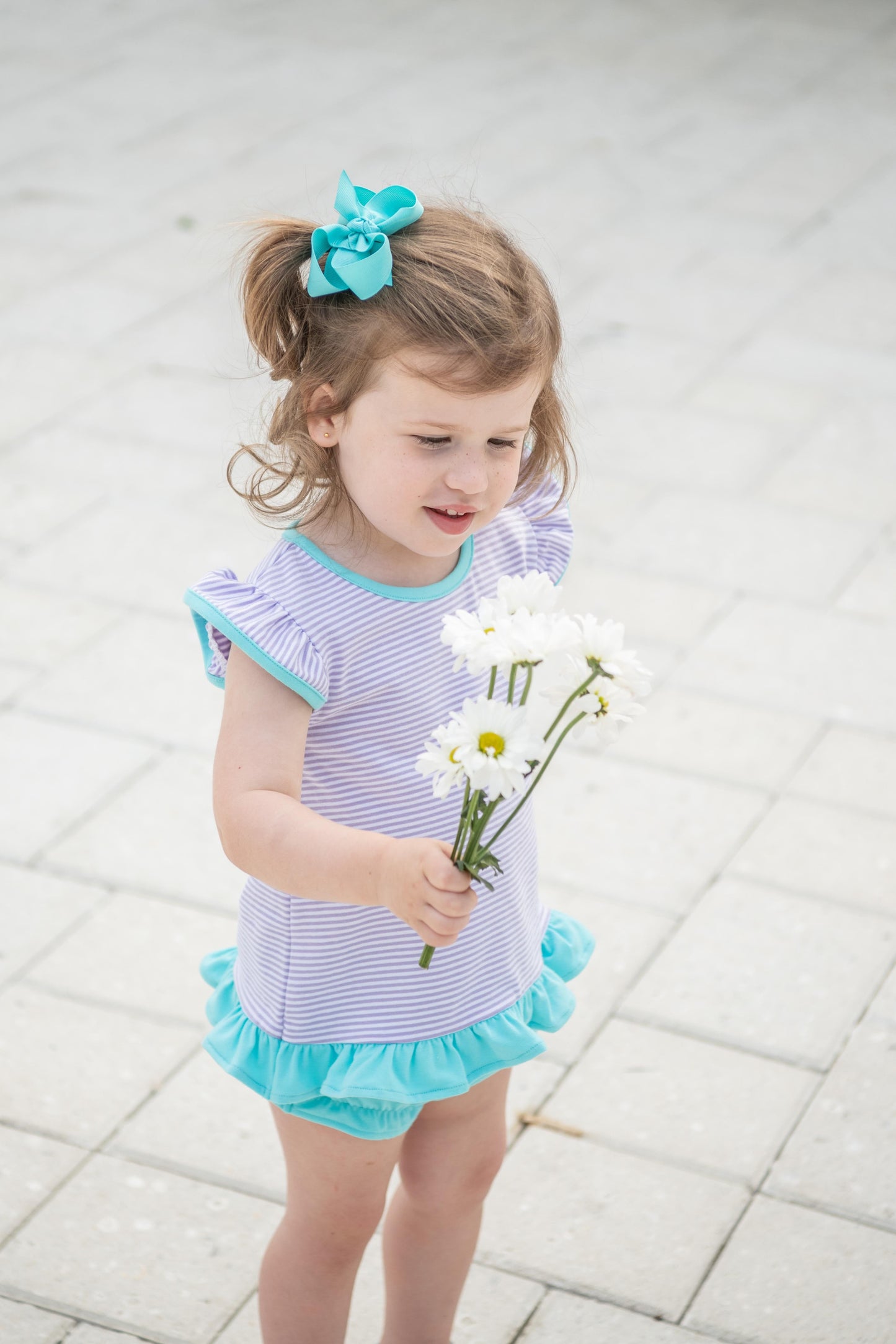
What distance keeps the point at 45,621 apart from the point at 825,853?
190cm

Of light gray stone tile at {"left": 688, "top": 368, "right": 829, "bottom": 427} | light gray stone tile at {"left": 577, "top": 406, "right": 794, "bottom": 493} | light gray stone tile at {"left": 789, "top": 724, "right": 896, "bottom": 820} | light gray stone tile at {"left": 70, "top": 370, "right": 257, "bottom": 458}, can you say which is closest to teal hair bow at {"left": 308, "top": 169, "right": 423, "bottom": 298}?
light gray stone tile at {"left": 789, "top": 724, "right": 896, "bottom": 820}

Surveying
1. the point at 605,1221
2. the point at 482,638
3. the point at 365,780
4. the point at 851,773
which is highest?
the point at 482,638

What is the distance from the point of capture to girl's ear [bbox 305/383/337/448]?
5.49 ft

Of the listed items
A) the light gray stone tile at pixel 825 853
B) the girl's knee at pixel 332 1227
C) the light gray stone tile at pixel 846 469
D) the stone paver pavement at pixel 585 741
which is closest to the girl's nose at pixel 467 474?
the stone paver pavement at pixel 585 741

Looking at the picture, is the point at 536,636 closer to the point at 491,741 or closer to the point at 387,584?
the point at 491,741

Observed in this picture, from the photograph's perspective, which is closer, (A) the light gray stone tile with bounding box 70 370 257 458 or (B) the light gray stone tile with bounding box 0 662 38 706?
(B) the light gray stone tile with bounding box 0 662 38 706

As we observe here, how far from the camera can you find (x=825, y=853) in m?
3.15

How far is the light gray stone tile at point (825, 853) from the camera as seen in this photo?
3.05 meters

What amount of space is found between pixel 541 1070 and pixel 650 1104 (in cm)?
19

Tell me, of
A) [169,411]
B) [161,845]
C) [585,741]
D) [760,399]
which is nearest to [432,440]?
[161,845]

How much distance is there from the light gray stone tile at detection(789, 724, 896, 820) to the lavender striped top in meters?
1.58

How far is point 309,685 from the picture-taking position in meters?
1.61

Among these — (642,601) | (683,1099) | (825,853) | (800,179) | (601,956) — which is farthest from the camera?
(800,179)

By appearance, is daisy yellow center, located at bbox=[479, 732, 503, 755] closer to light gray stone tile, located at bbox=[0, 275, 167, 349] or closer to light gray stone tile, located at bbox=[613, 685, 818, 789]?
light gray stone tile, located at bbox=[613, 685, 818, 789]
